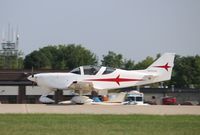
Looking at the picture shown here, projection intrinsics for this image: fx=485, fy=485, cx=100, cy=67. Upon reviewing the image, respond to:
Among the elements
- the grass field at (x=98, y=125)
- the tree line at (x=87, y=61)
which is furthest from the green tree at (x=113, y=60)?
the grass field at (x=98, y=125)

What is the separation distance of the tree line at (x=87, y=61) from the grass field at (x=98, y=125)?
87396 millimetres

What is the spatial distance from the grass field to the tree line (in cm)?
8740

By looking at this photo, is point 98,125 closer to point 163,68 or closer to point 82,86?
point 82,86

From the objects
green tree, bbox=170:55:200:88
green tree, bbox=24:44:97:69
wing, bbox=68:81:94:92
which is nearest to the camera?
wing, bbox=68:81:94:92

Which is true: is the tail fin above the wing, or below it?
above

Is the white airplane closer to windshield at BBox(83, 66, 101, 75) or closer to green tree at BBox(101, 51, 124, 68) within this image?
windshield at BBox(83, 66, 101, 75)

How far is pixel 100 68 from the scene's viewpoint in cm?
2855

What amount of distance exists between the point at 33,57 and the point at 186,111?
91864 millimetres

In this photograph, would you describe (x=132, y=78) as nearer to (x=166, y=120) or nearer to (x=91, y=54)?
(x=166, y=120)

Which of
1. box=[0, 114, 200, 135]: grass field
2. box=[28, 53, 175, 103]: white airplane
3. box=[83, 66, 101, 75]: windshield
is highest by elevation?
box=[83, 66, 101, 75]: windshield

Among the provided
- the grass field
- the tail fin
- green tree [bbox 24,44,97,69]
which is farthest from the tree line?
the grass field

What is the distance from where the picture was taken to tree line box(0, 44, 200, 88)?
350 ft

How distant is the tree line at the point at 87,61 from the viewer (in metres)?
107

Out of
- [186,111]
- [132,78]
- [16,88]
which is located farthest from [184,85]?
[186,111]
